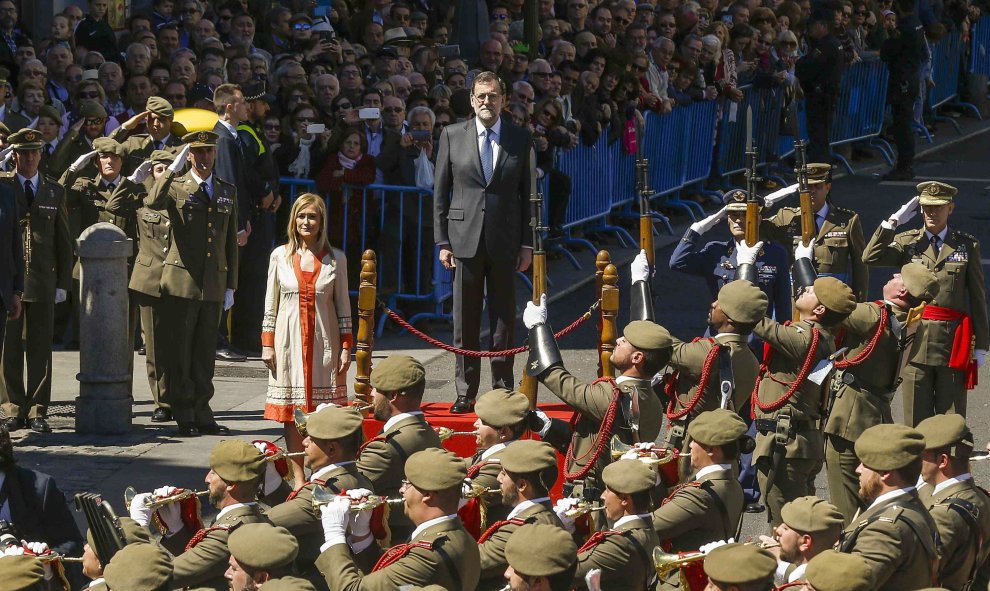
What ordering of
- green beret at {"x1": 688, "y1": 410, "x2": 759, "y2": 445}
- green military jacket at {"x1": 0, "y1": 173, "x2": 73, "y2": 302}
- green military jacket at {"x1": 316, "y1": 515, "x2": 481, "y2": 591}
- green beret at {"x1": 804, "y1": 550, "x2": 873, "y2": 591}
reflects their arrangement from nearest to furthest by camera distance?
green beret at {"x1": 804, "y1": 550, "x2": 873, "y2": 591} < green military jacket at {"x1": 316, "y1": 515, "x2": 481, "y2": 591} < green beret at {"x1": 688, "y1": 410, "x2": 759, "y2": 445} < green military jacket at {"x1": 0, "y1": 173, "x2": 73, "y2": 302}

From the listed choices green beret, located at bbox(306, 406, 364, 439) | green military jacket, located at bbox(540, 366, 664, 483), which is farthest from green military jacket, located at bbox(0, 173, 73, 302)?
green beret, located at bbox(306, 406, 364, 439)

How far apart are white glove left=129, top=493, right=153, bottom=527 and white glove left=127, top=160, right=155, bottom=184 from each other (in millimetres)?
4440

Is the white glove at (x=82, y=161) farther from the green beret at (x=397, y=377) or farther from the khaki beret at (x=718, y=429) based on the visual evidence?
the khaki beret at (x=718, y=429)

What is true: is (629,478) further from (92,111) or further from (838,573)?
(92,111)

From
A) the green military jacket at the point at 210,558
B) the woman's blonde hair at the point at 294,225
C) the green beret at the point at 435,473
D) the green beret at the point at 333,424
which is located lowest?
the green military jacket at the point at 210,558

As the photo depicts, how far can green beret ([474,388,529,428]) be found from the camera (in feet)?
27.0

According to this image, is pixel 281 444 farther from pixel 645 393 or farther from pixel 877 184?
pixel 877 184

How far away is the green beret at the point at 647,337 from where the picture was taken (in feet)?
28.3

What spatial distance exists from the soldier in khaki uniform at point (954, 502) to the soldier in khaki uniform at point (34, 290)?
6.42 m

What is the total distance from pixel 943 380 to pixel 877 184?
36.6 feet

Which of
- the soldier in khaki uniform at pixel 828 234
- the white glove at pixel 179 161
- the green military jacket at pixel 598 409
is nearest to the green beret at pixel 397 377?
the green military jacket at pixel 598 409

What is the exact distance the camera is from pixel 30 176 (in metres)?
12.0

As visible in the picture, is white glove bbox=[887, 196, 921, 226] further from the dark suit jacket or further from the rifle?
the rifle

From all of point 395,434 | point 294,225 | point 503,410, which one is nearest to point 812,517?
point 503,410
